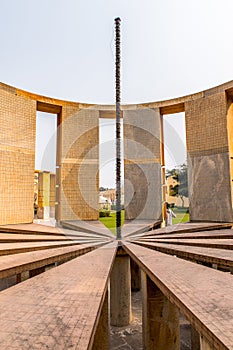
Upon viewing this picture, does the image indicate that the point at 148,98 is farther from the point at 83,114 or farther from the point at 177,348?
the point at 177,348

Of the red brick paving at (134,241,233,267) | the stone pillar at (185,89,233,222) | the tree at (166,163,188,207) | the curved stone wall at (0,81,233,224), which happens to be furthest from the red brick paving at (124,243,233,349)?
the tree at (166,163,188,207)

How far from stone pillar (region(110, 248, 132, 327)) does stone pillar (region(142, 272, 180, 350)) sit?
5.23 feet

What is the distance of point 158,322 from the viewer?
4.17 meters

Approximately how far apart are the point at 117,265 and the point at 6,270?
10.6 feet

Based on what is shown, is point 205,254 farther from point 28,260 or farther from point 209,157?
point 209,157

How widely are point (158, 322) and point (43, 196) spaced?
32.5 ft

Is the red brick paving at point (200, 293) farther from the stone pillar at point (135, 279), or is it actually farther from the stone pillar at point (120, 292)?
the stone pillar at point (135, 279)

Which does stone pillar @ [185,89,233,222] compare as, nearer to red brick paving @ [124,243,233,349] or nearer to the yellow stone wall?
red brick paving @ [124,243,233,349]

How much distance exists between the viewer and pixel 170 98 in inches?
383

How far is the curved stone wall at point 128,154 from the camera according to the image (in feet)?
26.9

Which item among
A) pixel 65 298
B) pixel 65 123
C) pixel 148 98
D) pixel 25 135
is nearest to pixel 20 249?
pixel 65 298

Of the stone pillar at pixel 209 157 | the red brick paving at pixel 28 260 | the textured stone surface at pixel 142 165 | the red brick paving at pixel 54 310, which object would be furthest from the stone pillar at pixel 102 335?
the textured stone surface at pixel 142 165

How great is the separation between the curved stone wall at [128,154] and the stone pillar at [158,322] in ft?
15.2

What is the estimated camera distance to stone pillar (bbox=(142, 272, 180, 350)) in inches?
161
